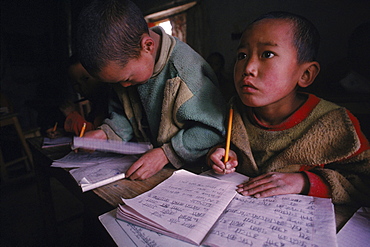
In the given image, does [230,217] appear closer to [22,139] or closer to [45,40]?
[22,139]

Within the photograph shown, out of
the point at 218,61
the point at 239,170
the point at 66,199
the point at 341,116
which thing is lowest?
the point at 66,199

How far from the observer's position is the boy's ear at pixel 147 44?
70 cm

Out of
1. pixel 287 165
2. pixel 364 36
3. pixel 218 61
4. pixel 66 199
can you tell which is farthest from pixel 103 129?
pixel 218 61

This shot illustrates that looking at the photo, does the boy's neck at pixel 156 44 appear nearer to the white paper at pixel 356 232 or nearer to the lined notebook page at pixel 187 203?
the lined notebook page at pixel 187 203

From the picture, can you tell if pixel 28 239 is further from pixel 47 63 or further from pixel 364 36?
pixel 47 63

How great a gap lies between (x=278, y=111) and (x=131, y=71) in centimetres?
51

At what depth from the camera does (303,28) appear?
59cm

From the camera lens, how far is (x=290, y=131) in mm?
621

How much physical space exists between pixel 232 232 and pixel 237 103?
0.50m

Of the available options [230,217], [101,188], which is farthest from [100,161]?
[230,217]

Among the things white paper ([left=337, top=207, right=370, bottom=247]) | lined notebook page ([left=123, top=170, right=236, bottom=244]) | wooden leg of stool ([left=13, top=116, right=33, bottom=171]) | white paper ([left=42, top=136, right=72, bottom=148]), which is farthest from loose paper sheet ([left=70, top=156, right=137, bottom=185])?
wooden leg of stool ([left=13, top=116, right=33, bottom=171])

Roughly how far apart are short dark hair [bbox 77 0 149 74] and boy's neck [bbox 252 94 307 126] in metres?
0.49

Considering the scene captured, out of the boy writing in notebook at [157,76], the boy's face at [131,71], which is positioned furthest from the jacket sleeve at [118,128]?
the boy's face at [131,71]

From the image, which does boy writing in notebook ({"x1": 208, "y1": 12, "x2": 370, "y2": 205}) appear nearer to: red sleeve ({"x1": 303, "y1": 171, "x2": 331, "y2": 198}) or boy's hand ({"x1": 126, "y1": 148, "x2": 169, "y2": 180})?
red sleeve ({"x1": 303, "y1": 171, "x2": 331, "y2": 198})
